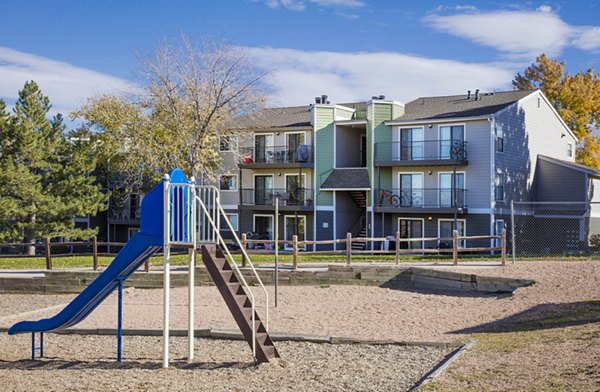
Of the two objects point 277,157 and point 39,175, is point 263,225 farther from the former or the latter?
point 39,175

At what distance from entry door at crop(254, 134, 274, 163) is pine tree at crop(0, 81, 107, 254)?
9.71 metres

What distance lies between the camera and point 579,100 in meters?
51.4

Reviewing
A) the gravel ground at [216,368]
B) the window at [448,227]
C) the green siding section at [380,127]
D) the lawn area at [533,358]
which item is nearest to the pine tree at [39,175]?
the green siding section at [380,127]

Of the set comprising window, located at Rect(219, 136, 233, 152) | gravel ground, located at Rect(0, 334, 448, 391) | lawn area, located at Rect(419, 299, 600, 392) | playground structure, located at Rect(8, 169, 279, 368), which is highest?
window, located at Rect(219, 136, 233, 152)

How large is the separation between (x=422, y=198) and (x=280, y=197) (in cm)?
905

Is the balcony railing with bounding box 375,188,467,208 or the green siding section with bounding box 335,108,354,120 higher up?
the green siding section with bounding box 335,108,354,120

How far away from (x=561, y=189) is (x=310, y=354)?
31.3 metres

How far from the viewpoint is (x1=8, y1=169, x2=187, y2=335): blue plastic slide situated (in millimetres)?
13625

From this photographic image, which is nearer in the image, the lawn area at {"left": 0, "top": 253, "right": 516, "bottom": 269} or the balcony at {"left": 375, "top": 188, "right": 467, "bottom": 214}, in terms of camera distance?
the lawn area at {"left": 0, "top": 253, "right": 516, "bottom": 269}

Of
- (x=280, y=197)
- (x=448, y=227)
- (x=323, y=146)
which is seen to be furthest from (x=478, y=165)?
(x=280, y=197)

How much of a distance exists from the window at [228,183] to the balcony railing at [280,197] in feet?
3.96

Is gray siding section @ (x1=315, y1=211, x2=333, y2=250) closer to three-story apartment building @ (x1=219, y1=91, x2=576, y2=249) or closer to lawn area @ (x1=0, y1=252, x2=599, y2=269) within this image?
three-story apartment building @ (x1=219, y1=91, x2=576, y2=249)

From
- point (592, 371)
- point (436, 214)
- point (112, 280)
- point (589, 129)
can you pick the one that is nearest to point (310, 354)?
point (112, 280)

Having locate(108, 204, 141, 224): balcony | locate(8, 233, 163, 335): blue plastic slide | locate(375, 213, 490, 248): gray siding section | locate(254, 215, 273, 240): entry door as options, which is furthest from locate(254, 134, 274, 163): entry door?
locate(8, 233, 163, 335): blue plastic slide
